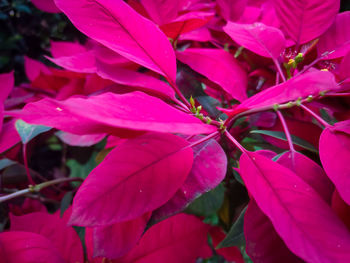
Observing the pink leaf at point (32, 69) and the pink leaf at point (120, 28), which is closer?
the pink leaf at point (120, 28)

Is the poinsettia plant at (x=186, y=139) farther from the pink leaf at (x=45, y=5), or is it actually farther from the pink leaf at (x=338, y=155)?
the pink leaf at (x=45, y=5)

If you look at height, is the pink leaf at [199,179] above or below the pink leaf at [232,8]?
below

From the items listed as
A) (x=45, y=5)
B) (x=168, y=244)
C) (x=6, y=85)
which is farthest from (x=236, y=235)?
(x=45, y=5)

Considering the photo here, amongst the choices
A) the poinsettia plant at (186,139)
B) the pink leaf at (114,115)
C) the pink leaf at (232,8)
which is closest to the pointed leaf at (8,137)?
the poinsettia plant at (186,139)

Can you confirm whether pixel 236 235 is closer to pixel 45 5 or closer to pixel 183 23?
pixel 183 23

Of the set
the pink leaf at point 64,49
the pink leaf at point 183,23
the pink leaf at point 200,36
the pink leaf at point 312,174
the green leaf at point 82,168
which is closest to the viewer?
the pink leaf at point 312,174

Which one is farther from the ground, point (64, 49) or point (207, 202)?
point (64, 49)

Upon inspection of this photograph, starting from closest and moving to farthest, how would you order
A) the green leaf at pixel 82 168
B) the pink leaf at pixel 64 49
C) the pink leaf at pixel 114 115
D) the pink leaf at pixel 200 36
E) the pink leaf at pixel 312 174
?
1. the pink leaf at pixel 114 115
2. the pink leaf at pixel 312 174
3. the pink leaf at pixel 200 36
4. the pink leaf at pixel 64 49
5. the green leaf at pixel 82 168
